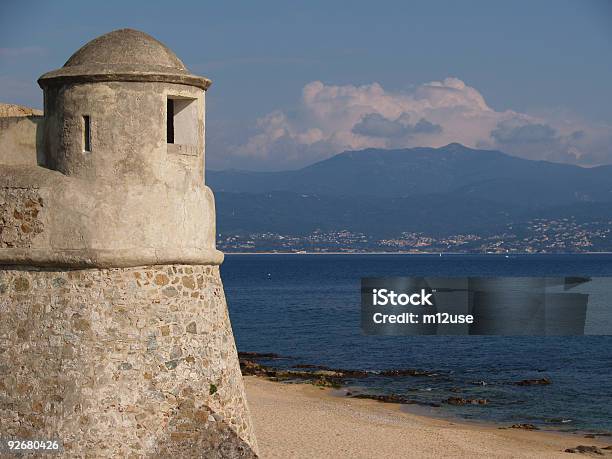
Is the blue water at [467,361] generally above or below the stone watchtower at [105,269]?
below

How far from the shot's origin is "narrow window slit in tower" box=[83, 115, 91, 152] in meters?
13.0

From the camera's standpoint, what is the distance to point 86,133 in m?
13.0

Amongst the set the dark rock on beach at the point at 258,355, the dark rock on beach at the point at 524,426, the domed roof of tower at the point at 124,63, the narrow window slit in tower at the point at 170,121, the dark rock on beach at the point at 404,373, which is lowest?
the dark rock on beach at the point at 258,355

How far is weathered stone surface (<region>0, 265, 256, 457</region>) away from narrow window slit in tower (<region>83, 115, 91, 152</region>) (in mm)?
1803

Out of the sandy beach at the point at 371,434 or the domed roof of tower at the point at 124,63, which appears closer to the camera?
the domed roof of tower at the point at 124,63

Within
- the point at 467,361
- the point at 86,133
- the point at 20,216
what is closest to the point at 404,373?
the point at 467,361

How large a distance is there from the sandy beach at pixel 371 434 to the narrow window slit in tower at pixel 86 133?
9.35 metres

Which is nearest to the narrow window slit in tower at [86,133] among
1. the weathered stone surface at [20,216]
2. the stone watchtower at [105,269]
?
the stone watchtower at [105,269]

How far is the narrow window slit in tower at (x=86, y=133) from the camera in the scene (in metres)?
13.0

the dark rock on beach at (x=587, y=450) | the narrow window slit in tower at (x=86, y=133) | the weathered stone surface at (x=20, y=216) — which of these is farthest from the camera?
the dark rock on beach at (x=587, y=450)

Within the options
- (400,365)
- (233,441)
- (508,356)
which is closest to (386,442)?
(233,441)
